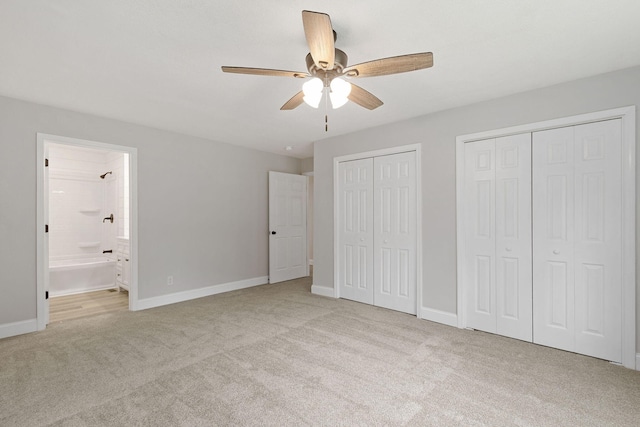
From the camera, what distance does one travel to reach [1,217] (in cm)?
307

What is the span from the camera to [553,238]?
2.84m

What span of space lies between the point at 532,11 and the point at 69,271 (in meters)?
6.35

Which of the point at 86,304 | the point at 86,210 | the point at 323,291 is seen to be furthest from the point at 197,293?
the point at 86,210

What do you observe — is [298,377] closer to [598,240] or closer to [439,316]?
[439,316]

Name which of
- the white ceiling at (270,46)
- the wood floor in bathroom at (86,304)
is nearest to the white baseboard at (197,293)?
the wood floor in bathroom at (86,304)

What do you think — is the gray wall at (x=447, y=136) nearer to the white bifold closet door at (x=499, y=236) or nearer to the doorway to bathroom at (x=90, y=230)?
the white bifold closet door at (x=499, y=236)

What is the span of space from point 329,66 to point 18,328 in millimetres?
3938

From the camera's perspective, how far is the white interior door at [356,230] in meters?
4.22

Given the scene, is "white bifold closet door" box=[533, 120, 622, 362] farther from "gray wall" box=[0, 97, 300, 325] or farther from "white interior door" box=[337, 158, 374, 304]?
"gray wall" box=[0, 97, 300, 325]

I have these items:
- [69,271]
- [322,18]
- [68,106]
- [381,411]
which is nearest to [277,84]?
[322,18]

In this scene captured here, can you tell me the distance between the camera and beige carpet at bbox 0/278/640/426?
186cm

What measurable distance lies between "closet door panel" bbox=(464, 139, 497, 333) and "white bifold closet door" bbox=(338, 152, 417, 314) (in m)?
0.62

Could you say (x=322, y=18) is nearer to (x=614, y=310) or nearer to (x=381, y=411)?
(x=381, y=411)

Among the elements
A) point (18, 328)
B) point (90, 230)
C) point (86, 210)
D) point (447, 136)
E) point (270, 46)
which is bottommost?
point (18, 328)
